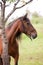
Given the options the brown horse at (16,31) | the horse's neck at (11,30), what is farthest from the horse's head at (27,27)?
the horse's neck at (11,30)

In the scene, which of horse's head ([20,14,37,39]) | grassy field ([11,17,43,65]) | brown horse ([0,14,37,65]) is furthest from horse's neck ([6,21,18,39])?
grassy field ([11,17,43,65])

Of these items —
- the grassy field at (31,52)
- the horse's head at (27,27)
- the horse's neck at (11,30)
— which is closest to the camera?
the horse's head at (27,27)

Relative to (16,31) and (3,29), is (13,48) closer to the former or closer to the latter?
(16,31)

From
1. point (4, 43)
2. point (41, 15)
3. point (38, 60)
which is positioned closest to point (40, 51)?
point (38, 60)

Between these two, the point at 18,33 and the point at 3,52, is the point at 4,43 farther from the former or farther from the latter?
the point at 18,33

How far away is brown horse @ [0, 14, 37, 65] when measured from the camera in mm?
5656

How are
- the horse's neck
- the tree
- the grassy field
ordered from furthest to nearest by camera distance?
the grassy field, the horse's neck, the tree

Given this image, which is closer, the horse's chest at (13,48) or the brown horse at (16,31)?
the brown horse at (16,31)

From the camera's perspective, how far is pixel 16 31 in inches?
227

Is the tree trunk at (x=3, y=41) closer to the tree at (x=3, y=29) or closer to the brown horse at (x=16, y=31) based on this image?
the tree at (x=3, y=29)

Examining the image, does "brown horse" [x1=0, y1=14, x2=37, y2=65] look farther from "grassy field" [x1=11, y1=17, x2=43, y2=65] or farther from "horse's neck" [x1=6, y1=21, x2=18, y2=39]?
"grassy field" [x1=11, y1=17, x2=43, y2=65]

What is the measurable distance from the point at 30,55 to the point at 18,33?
9.26ft

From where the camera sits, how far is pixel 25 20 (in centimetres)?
564

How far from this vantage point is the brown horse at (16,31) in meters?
5.66
